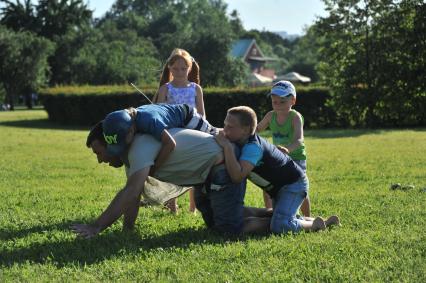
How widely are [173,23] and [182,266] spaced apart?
77422 mm

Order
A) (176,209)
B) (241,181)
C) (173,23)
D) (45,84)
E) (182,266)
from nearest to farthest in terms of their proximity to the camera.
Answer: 1. (182,266)
2. (241,181)
3. (176,209)
4. (45,84)
5. (173,23)

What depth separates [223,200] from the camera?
5230 millimetres

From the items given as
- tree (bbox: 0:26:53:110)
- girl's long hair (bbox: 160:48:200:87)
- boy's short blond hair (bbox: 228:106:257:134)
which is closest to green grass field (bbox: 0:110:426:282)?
boy's short blond hair (bbox: 228:106:257:134)

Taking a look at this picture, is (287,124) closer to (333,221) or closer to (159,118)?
(333,221)

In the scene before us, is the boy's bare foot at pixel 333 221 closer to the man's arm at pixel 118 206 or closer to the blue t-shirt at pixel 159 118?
the blue t-shirt at pixel 159 118

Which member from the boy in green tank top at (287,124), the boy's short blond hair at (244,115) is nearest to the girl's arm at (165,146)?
the boy's short blond hair at (244,115)

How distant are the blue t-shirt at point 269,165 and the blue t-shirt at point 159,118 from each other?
61 centimetres

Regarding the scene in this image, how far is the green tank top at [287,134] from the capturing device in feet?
19.9

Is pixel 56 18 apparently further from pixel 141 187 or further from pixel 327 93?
pixel 141 187

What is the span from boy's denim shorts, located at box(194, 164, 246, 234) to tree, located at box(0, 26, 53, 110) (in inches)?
1855

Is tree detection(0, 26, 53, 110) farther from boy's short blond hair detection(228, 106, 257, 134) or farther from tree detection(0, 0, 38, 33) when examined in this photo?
boy's short blond hair detection(228, 106, 257, 134)

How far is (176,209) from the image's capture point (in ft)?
21.9

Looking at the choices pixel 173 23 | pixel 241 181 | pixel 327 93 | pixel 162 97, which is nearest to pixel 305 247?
pixel 241 181

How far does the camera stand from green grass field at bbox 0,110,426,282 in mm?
4184
